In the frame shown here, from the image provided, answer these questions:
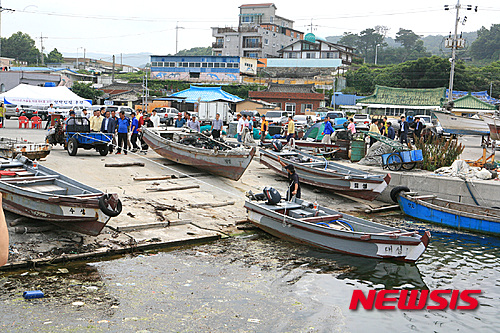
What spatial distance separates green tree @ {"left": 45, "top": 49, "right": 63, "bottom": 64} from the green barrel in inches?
4066

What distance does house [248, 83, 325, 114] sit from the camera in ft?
→ 168

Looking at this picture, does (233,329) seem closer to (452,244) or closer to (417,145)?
(452,244)

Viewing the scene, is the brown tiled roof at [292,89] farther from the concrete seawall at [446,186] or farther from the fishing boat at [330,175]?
the concrete seawall at [446,186]

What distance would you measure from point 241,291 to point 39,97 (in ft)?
82.0

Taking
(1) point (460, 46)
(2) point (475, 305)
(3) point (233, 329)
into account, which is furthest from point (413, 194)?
(1) point (460, 46)

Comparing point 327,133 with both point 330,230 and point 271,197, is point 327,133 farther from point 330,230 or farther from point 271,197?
point 330,230

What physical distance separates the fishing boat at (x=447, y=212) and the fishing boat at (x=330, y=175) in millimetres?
917

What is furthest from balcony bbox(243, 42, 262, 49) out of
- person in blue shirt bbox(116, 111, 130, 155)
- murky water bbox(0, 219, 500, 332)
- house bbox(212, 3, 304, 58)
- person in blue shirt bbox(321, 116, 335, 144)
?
murky water bbox(0, 219, 500, 332)

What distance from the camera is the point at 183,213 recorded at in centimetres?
1289

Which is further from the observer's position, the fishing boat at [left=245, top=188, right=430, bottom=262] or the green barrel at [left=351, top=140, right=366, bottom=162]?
the green barrel at [left=351, top=140, right=366, bottom=162]

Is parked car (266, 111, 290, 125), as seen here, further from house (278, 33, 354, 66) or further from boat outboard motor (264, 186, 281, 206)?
house (278, 33, 354, 66)

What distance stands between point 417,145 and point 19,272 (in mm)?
15079

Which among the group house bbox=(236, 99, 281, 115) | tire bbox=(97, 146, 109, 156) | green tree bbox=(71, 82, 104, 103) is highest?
green tree bbox=(71, 82, 104, 103)

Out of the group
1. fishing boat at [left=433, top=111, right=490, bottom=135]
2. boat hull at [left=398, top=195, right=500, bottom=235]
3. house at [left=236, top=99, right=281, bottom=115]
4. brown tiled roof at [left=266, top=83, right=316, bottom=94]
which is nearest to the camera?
boat hull at [left=398, top=195, right=500, bottom=235]
